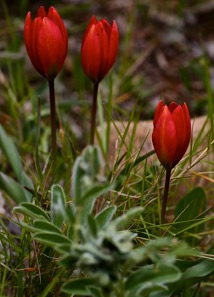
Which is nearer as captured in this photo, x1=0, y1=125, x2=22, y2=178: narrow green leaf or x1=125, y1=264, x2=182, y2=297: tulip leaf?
x1=125, y1=264, x2=182, y2=297: tulip leaf

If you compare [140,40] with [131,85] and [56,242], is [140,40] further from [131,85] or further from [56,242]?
[56,242]

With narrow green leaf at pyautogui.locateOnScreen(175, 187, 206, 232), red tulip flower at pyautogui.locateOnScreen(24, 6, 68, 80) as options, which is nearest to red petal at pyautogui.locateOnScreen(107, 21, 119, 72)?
red tulip flower at pyautogui.locateOnScreen(24, 6, 68, 80)

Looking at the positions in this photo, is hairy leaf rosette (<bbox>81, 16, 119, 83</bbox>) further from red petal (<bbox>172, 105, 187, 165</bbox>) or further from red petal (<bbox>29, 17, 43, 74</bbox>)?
red petal (<bbox>172, 105, 187, 165</bbox>)

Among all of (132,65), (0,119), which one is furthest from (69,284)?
(132,65)

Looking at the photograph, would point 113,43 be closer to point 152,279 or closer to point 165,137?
point 165,137

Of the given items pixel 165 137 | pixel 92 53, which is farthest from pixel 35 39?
pixel 165 137
